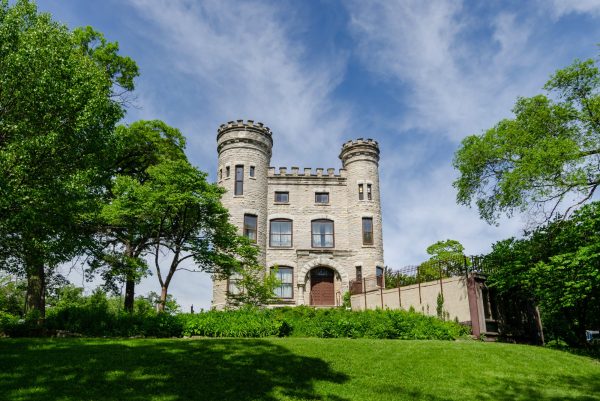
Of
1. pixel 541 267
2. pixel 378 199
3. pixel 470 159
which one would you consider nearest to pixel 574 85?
pixel 470 159

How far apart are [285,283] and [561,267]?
17.7 meters

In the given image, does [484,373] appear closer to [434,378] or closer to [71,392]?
[434,378]

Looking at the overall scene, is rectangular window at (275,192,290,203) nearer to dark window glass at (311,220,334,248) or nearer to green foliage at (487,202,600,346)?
dark window glass at (311,220,334,248)

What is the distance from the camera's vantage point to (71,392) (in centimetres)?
834

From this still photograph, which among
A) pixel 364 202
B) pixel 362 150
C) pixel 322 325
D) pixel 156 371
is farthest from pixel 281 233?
pixel 156 371

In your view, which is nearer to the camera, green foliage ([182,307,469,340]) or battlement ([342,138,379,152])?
green foliage ([182,307,469,340])

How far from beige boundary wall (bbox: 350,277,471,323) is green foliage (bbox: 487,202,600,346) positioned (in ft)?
4.74

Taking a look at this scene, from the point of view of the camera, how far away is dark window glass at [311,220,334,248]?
31.5 m

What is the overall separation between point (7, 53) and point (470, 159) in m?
21.3

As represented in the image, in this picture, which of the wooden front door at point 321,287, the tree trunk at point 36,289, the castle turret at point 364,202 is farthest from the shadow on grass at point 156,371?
the castle turret at point 364,202

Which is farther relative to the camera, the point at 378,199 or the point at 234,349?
the point at 378,199

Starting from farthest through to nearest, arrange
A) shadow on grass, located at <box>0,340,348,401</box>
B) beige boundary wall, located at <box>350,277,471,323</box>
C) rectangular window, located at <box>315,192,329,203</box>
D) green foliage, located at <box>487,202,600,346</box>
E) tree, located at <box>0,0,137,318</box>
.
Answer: rectangular window, located at <box>315,192,329,203</box> → beige boundary wall, located at <box>350,277,471,323</box> → green foliage, located at <box>487,202,600,346</box> → tree, located at <box>0,0,137,318</box> → shadow on grass, located at <box>0,340,348,401</box>

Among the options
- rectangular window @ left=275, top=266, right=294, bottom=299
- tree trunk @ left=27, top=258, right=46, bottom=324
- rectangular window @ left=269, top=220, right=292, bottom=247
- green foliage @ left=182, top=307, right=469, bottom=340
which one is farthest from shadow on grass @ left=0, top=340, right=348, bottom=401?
rectangular window @ left=269, top=220, right=292, bottom=247

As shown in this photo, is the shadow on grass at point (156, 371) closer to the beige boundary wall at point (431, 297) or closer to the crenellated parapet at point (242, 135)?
the beige boundary wall at point (431, 297)
